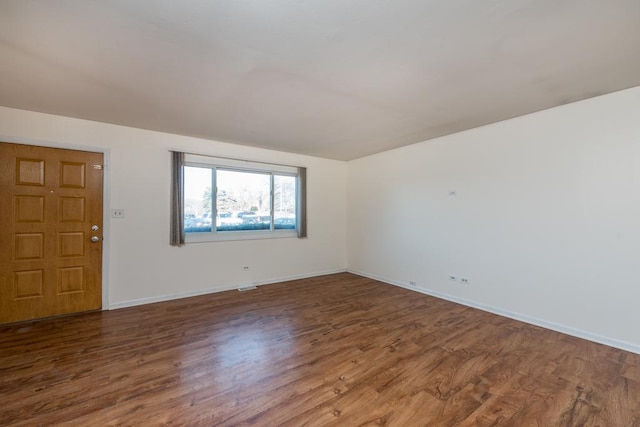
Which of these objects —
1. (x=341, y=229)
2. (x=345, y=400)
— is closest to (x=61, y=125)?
(x=345, y=400)

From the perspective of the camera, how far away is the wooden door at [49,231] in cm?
308

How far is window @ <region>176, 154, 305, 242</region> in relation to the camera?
429 centimetres

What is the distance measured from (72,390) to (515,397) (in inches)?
126

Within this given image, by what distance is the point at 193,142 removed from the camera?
13.7 feet

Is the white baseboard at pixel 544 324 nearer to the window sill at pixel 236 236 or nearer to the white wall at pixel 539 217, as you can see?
the white wall at pixel 539 217

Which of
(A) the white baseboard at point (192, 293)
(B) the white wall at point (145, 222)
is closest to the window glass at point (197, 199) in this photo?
(B) the white wall at point (145, 222)

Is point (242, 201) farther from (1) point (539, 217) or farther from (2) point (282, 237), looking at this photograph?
(1) point (539, 217)

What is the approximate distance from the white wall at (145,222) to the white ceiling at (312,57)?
29cm

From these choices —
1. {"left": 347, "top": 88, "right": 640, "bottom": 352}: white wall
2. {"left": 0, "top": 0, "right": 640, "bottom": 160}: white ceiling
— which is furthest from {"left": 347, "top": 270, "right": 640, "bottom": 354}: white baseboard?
{"left": 0, "top": 0, "right": 640, "bottom": 160}: white ceiling

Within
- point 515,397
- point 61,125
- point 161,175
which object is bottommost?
point 515,397

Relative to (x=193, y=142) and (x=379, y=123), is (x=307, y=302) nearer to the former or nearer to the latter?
(x=379, y=123)

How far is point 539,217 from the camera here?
10.3 ft

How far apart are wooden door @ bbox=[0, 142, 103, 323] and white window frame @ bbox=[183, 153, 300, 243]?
1.19 metres

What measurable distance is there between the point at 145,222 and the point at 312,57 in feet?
10.8
